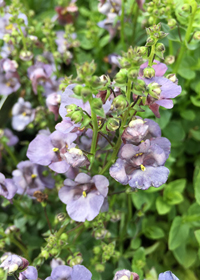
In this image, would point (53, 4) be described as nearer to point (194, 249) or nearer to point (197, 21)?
point (197, 21)

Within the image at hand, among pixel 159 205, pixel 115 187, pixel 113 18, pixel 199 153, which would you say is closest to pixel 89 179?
pixel 115 187

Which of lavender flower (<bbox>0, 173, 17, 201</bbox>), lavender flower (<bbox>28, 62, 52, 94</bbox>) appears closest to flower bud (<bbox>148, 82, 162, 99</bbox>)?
lavender flower (<bbox>0, 173, 17, 201</bbox>)

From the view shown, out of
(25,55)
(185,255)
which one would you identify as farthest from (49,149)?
Answer: (185,255)

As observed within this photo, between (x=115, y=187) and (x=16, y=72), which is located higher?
(x=16, y=72)

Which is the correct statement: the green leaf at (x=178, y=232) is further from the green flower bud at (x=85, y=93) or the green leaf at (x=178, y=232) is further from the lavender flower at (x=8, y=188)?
the green flower bud at (x=85, y=93)

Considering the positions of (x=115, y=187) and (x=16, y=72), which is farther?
(x=16, y=72)

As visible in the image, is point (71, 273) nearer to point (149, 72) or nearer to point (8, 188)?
point (8, 188)

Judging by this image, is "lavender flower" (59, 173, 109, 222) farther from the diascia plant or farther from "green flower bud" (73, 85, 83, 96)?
"green flower bud" (73, 85, 83, 96)
